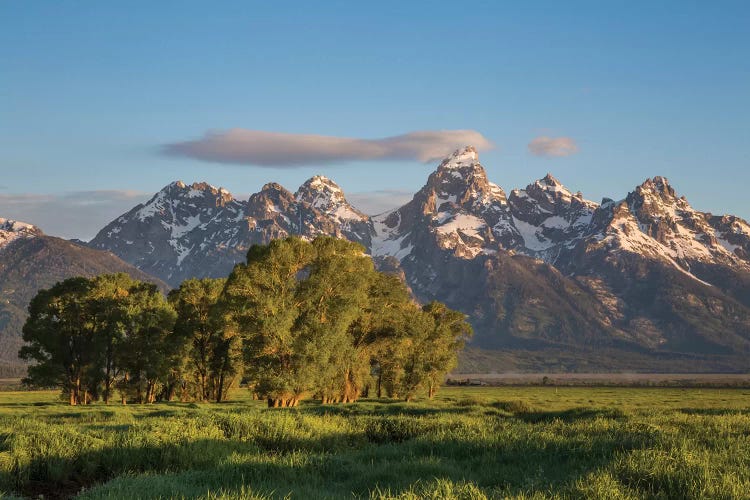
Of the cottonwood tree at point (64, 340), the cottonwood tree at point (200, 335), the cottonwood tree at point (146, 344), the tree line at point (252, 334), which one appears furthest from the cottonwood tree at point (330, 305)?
the cottonwood tree at point (64, 340)

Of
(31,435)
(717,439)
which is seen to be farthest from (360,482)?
(31,435)

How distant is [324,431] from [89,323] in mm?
64706

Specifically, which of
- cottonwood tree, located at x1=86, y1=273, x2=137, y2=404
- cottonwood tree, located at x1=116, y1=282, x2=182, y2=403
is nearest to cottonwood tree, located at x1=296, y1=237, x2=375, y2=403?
cottonwood tree, located at x1=116, y1=282, x2=182, y2=403

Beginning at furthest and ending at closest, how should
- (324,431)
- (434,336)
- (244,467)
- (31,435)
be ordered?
1. (434,336)
2. (324,431)
3. (31,435)
4. (244,467)

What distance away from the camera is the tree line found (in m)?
65.4

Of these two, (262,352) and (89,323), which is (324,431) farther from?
(89,323)

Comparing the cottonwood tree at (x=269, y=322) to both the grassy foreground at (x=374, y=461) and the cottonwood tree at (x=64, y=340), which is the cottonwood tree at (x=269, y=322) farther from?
the grassy foreground at (x=374, y=461)

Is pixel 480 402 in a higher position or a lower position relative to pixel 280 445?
lower

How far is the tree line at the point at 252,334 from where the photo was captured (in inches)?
2576

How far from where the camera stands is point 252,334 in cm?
6469

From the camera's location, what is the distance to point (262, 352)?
213ft

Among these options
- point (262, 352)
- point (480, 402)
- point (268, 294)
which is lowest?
point (480, 402)

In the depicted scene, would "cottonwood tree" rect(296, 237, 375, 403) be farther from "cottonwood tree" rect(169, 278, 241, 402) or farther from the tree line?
"cottonwood tree" rect(169, 278, 241, 402)

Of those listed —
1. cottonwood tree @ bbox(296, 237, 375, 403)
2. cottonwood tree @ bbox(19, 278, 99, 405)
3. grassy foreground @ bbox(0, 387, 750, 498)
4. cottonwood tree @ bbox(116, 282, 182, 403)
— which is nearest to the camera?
grassy foreground @ bbox(0, 387, 750, 498)
